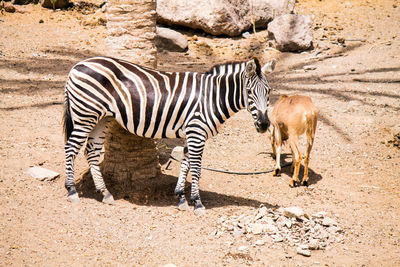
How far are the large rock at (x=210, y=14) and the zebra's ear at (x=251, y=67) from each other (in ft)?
28.6

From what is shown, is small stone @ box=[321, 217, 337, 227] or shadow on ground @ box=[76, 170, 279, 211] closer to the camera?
small stone @ box=[321, 217, 337, 227]

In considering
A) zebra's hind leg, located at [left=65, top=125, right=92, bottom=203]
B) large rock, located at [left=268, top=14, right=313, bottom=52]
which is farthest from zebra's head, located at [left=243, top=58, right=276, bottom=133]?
large rock, located at [left=268, top=14, right=313, bottom=52]

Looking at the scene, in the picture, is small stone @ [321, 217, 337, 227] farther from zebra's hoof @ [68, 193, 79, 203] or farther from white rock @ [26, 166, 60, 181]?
white rock @ [26, 166, 60, 181]

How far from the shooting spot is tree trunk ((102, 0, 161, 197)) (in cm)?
750

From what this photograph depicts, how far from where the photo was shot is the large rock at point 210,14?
49.2ft

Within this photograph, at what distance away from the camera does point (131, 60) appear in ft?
24.9

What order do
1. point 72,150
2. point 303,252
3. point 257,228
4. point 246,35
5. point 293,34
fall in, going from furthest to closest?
1. point 246,35
2. point 293,34
3. point 72,150
4. point 257,228
5. point 303,252

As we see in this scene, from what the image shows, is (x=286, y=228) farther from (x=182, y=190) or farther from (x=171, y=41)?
(x=171, y=41)

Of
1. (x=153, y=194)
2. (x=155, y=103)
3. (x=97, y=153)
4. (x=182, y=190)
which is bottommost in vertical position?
(x=153, y=194)

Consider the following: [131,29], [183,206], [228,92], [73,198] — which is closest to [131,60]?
[131,29]

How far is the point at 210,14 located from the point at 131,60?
7.95 metres

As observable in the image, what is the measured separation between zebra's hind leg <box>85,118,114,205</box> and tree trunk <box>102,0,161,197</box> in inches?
14.9

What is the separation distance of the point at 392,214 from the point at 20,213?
5.47m

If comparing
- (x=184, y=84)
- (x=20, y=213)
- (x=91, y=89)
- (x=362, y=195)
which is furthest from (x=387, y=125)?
(x=20, y=213)
